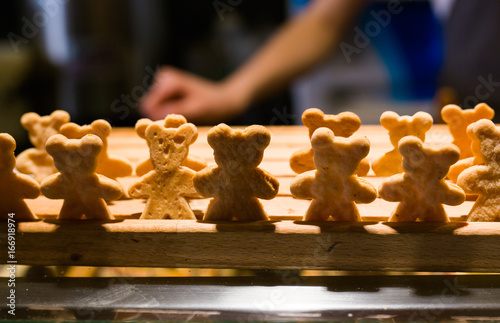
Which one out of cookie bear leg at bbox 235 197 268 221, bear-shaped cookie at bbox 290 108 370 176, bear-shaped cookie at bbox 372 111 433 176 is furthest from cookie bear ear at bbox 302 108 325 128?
cookie bear leg at bbox 235 197 268 221

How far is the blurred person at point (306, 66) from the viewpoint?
2447 mm

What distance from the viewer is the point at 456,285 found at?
94cm

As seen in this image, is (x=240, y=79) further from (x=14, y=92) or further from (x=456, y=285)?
(x=456, y=285)

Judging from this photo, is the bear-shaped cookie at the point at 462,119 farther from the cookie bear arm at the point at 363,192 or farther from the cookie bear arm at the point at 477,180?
the cookie bear arm at the point at 363,192

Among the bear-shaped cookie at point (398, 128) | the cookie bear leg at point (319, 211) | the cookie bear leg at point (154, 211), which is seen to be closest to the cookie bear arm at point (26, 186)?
the cookie bear leg at point (154, 211)

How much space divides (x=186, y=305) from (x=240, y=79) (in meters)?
1.84

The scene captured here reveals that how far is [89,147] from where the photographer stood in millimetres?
998

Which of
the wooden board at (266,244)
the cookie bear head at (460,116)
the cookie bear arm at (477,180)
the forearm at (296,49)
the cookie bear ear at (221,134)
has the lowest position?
the wooden board at (266,244)

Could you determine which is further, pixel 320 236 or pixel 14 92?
pixel 14 92

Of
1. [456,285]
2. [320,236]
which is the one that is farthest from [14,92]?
[456,285]

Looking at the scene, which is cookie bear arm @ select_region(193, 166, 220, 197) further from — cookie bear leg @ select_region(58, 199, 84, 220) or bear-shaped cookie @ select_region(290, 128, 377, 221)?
→ cookie bear leg @ select_region(58, 199, 84, 220)

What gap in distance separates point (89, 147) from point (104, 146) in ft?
0.91

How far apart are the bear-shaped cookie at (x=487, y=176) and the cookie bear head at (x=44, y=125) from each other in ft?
3.36

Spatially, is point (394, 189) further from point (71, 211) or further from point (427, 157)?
point (71, 211)
